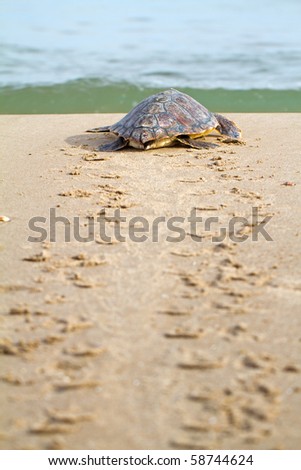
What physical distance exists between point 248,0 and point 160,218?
60.9ft

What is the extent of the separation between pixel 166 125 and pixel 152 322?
3.39 meters

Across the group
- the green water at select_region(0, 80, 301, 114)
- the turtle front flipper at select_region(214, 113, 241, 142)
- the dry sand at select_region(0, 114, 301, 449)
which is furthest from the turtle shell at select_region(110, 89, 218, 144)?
the green water at select_region(0, 80, 301, 114)

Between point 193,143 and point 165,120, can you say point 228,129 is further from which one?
point 165,120

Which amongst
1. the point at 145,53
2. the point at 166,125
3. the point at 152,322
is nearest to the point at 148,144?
the point at 166,125

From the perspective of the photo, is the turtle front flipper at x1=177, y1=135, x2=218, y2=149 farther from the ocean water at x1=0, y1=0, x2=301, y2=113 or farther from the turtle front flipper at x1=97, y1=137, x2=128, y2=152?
the ocean water at x1=0, y1=0, x2=301, y2=113

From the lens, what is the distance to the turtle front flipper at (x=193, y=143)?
6.08 metres

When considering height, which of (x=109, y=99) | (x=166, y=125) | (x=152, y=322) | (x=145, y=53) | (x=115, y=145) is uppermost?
Answer: (x=145, y=53)

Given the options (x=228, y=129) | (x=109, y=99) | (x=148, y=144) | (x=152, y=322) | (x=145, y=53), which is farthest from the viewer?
(x=145, y=53)

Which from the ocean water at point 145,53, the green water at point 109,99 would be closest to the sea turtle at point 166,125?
the green water at point 109,99

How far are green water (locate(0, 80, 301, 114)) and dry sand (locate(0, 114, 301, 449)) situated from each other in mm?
4109

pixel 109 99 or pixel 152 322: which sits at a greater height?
pixel 109 99

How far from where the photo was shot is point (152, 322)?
2.96m

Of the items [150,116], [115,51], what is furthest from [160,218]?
[115,51]

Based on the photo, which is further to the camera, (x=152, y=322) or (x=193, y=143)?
(x=193, y=143)
